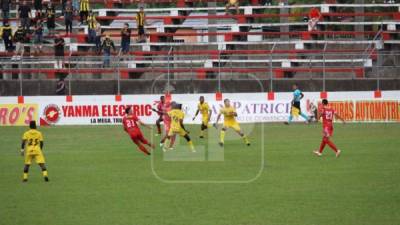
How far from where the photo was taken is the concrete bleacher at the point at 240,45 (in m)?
44.9

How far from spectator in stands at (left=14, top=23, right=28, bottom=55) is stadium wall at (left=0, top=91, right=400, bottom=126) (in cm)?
514

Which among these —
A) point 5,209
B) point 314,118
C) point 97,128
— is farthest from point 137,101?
point 5,209

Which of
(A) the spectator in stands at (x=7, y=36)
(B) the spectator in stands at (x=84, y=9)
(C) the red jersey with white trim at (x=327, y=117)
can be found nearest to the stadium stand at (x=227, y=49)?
(A) the spectator in stands at (x=7, y=36)

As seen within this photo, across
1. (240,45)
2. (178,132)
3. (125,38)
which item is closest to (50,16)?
(125,38)

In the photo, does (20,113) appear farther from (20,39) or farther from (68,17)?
(68,17)

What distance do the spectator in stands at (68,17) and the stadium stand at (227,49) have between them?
1.45ft

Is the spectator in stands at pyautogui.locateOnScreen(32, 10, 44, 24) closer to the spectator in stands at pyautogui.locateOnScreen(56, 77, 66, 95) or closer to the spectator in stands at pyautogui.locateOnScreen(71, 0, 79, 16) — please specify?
the spectator in stands at pyautogui.locateOnScreen(71, 0, 79, 16)

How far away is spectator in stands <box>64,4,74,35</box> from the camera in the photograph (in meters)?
48.5

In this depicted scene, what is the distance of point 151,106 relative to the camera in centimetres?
4306

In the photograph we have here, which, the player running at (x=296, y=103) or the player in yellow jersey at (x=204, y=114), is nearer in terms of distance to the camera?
the player in yellow jersey at (x=204, y=114)

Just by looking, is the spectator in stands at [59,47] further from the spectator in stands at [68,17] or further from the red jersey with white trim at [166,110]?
the red jersey with white trim at [166,110]

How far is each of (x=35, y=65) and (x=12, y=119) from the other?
488 centimetres

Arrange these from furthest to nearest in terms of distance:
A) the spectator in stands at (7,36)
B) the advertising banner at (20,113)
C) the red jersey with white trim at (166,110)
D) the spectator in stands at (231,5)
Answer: the spectator in stands at (231,5)
the spectator in stands at (7,36)
the advertising banner at (20,113)
the red jersey with white trim at (166,110)

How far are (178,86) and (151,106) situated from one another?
2231mm
